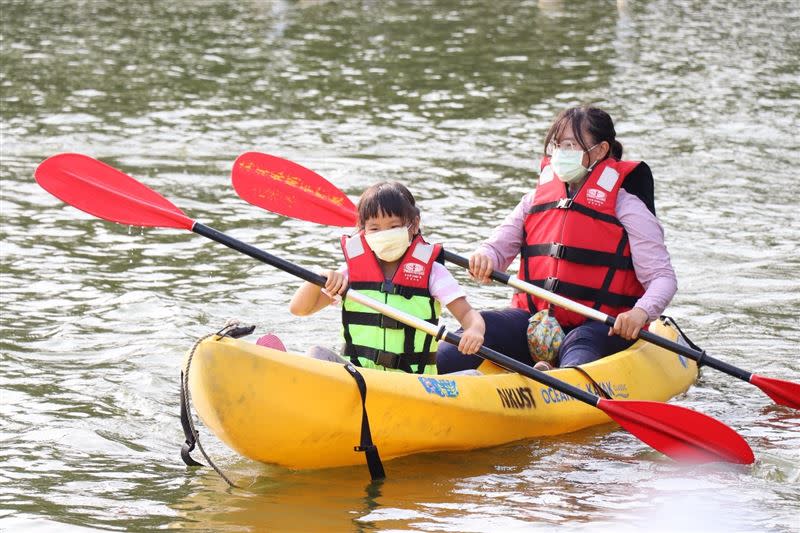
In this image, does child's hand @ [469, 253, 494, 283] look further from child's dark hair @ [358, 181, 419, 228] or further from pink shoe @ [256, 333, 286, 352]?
pink shoe @ [256, 333, 286, 352]

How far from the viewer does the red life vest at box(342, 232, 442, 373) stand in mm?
4891

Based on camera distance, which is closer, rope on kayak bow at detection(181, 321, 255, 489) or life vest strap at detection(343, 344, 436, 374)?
rope on kayak bow at detection(181, 321, 255, 489)

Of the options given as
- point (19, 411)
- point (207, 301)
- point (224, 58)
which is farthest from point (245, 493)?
point (224, 58)

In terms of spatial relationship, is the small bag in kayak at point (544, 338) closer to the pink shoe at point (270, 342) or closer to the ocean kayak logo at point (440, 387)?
the ocean kayak logo at point (440, 387)

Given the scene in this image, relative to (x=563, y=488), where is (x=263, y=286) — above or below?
below

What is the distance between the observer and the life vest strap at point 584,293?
559 cm

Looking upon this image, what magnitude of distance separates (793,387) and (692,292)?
205cm

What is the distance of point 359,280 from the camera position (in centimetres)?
493

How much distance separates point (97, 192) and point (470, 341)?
161 centimetres

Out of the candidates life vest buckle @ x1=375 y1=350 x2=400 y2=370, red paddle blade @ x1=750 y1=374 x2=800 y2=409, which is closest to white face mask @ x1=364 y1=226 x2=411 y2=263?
life vest buckle @ x1=375 y1=350 x2=400 y2=370

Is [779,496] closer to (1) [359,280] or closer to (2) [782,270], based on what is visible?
(1) [359,280]

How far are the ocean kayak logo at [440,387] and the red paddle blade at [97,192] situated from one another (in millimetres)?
1243

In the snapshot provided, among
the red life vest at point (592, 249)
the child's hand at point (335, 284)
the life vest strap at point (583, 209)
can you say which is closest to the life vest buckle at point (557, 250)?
the red life vest at point (592, 249)

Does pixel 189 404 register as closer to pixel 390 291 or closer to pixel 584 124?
pixel 390 291
